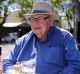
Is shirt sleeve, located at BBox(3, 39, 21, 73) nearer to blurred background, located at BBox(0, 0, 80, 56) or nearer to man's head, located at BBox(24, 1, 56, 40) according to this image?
man's head, located at BBox(24, 1, 56, 40)

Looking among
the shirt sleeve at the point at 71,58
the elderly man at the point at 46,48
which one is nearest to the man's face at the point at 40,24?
the elderly man at the point at 46,48

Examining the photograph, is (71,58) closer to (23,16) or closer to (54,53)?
(54,53)

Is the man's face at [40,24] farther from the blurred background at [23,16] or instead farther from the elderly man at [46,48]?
the blurred background at [23,16]

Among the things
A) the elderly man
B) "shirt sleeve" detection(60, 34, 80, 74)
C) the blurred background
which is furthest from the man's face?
the blurred background

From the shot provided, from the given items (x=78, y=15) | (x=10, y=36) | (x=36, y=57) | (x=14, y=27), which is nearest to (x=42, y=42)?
(x=36, y=57)

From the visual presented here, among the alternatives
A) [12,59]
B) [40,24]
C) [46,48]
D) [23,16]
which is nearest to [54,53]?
[46,48]

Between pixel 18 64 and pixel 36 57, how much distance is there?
0.22 metres

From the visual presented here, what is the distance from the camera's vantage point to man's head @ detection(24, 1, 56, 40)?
12.0 ft

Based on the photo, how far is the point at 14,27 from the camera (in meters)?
57.0

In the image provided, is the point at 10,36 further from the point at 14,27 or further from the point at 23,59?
the point at 23,59

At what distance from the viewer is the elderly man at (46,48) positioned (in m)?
3.57

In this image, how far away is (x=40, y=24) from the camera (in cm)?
368

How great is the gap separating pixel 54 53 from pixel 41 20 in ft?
1.23

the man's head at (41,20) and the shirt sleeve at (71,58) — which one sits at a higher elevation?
the man's head at (41,20)
